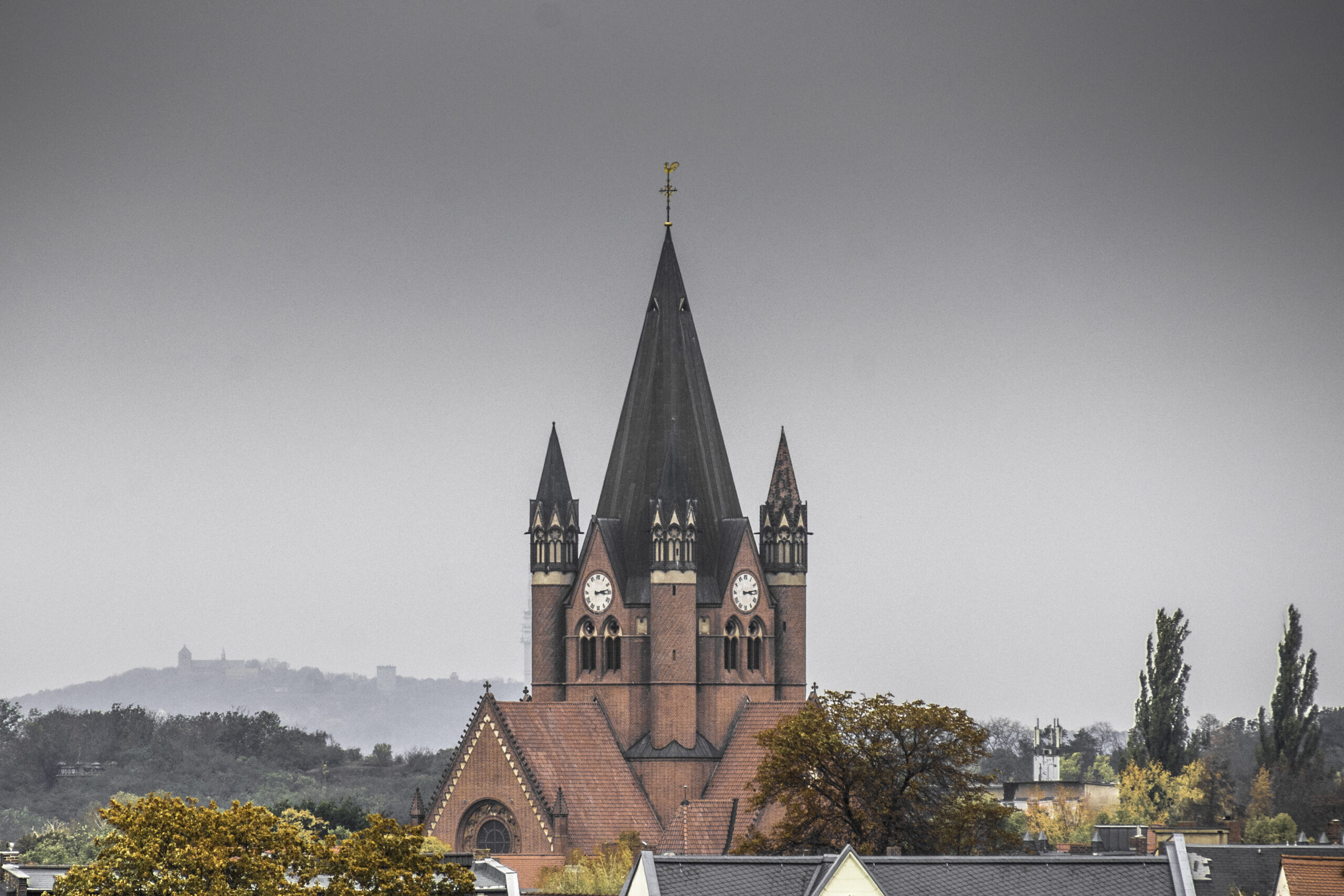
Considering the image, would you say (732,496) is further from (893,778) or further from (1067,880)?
(1067,880)

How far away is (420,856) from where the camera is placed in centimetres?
5912

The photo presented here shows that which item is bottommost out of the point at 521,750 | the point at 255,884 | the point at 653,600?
the point at 255,884

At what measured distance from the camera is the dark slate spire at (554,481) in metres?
110

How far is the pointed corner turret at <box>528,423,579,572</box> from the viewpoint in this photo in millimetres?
109188

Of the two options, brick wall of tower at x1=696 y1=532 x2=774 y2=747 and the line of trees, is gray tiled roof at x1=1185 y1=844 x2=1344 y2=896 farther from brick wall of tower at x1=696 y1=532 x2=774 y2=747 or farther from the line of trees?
the line of trees

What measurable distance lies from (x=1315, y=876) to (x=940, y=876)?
41.6 ft

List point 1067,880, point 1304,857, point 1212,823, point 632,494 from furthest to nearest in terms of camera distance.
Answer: point 1212,823, point 632,494, point 1304,857, point 1067,880

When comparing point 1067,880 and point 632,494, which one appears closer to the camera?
point 1067,880

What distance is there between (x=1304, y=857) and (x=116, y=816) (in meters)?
31.7

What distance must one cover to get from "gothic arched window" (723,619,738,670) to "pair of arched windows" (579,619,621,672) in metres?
5.00

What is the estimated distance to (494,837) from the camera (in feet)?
329

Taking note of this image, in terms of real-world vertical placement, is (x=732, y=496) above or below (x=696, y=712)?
above

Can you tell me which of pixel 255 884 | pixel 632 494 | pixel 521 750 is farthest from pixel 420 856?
pixel 632 494

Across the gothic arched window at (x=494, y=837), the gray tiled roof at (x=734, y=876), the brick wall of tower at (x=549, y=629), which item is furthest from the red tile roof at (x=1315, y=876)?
the brick wall of tower at (x=549, y=629)
